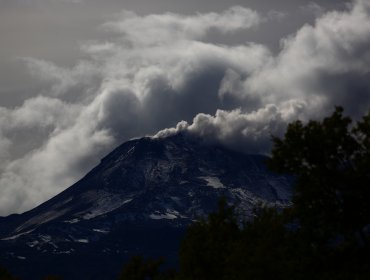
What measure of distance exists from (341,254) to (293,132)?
40.9ft

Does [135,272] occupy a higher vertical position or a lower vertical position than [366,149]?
lower

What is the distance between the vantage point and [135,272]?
3391 inches

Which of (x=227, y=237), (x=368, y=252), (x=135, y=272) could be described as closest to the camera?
(x=368, y=252)

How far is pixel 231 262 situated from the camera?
67750 millimetres

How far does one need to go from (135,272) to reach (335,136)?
30713 millimetres

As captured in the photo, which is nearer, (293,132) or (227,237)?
(293,132)

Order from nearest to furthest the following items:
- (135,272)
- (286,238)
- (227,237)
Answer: (286,238)
(227,237)
(135,272)

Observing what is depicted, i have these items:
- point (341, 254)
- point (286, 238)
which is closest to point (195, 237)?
point (286, 238)

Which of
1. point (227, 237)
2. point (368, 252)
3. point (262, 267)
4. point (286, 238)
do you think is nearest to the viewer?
point (262, 267)

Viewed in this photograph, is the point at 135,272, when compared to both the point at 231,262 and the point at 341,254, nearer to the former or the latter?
the point at 231,262

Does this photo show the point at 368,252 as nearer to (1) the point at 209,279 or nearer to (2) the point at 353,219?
(2) the point at 353,219

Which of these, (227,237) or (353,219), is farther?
(227,237)

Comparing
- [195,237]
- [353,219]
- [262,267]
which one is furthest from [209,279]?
[353,219]

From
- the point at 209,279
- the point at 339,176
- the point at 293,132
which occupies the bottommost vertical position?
the point at 209,279
